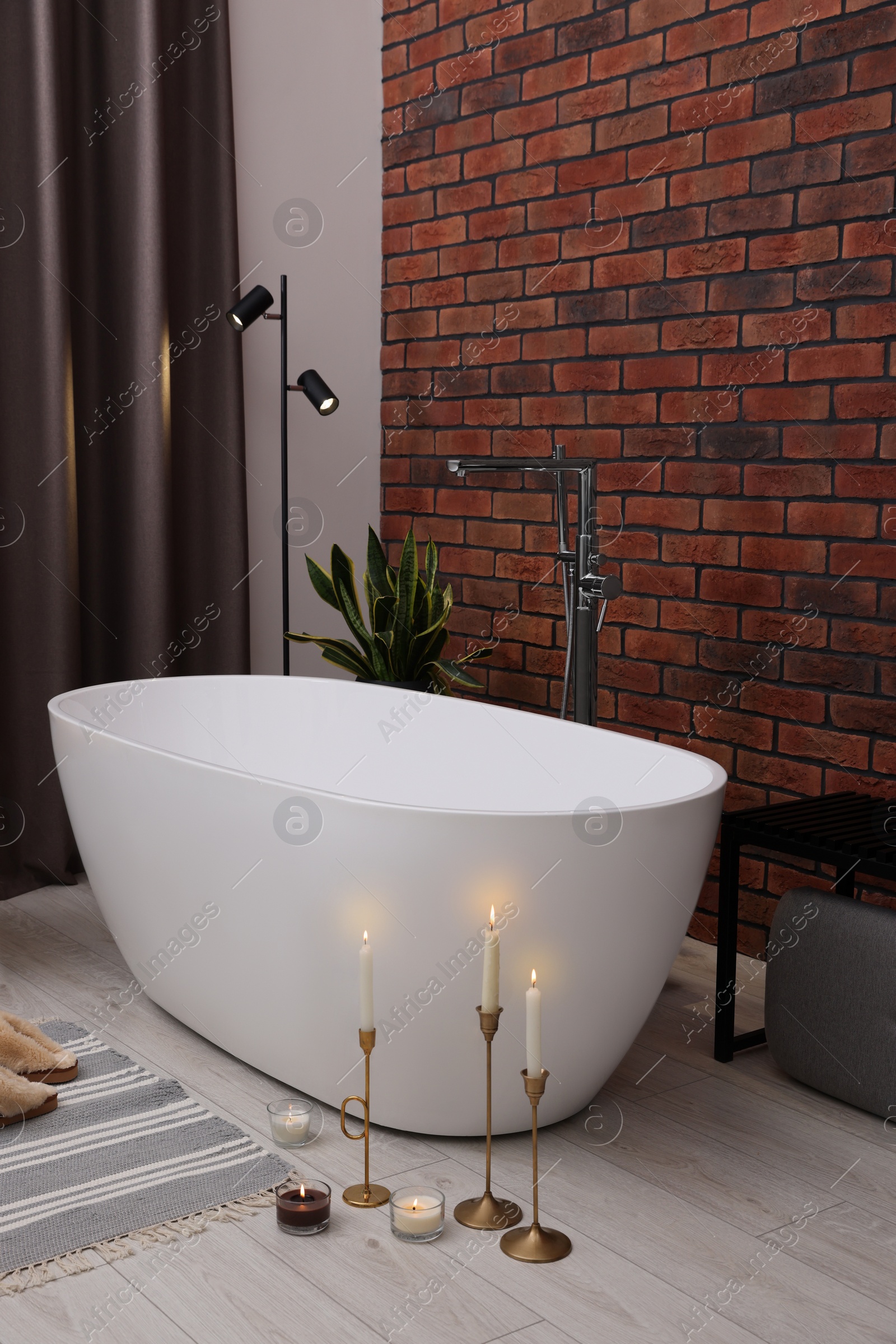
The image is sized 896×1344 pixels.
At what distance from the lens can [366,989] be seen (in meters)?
1.79

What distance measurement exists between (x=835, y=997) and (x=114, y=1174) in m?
1.19

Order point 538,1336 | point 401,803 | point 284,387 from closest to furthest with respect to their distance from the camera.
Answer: point 538,1336
point 401,803
point 284,387

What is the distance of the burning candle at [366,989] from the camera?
5.87 ft

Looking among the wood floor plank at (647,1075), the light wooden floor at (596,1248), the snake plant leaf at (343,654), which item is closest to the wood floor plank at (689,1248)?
the light wooden floor at (596,1248)

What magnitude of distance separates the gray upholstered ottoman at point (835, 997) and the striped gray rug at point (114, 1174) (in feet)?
2.99

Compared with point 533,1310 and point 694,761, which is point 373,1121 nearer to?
point 533,1310

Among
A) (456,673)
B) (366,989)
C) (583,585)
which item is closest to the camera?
(366,989)

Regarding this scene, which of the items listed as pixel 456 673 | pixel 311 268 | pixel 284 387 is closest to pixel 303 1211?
pixel 456 673

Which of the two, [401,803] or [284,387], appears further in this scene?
[284,387]

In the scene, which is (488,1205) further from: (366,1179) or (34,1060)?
(34,1060)

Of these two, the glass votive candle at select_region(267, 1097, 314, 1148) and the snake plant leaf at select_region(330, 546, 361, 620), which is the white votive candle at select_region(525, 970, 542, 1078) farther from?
the snake plant leaf at select_region(330, 546, 361, 620)

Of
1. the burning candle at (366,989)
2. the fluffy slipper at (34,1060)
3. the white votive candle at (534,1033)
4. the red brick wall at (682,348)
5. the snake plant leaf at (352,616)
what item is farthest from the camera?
the snake plant leaf at (352,616)

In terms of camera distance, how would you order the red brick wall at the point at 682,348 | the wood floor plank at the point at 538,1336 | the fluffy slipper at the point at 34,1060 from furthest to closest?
1. the red brick wall at the point at 682,348
2. the fluffy slipper at the point at 34,1060
3. the wood floor plank at the point at 538,1336

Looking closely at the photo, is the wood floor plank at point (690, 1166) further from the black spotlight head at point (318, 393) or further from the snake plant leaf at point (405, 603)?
the black spotlight head at point (318, 393)
